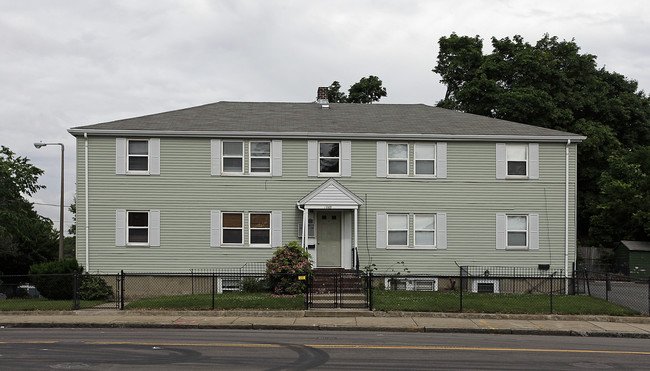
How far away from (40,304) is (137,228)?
16.9ft

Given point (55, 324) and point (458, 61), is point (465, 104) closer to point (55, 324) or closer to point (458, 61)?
point (458, 61)

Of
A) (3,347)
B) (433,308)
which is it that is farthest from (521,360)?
(3,347)

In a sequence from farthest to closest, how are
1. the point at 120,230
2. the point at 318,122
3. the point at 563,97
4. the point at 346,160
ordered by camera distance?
the point at 563,97 → the point at 318,122 → the point at 346,160 → the point at 120,230

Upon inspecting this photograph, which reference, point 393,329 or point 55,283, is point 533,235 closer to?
point 393,329

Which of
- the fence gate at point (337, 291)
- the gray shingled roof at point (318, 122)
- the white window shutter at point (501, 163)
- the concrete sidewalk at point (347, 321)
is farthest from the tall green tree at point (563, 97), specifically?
the concrete sidewalk at point (347, 321)

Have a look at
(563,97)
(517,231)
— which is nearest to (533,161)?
(517,231)

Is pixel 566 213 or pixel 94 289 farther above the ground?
pixel 566 213

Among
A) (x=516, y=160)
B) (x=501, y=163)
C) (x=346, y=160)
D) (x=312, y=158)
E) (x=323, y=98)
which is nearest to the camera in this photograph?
(x=312, y=158)

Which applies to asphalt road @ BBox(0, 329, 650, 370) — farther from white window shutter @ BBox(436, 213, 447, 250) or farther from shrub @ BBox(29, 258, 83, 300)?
white window shutter @ BBox(436, 213, 447, 250)

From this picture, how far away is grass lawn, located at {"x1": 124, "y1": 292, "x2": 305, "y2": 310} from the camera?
19.3 metres

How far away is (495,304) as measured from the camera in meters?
19.8

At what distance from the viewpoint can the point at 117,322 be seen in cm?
1727

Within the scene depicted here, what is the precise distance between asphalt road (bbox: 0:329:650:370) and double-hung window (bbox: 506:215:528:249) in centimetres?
930

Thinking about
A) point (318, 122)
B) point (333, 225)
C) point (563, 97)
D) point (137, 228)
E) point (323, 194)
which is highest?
point (563, 97)
